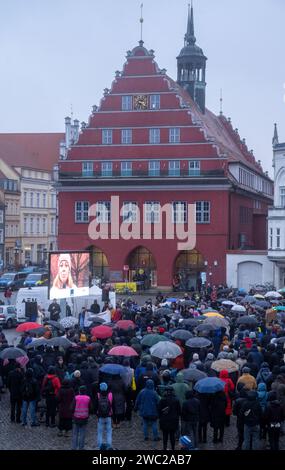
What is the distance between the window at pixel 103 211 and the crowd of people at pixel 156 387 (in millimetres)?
30821

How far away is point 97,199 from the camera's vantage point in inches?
2019

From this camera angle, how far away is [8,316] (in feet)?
101

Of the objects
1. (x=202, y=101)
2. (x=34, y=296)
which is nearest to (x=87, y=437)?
(x=34, y=296)

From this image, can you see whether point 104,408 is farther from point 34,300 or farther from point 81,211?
point 81,211

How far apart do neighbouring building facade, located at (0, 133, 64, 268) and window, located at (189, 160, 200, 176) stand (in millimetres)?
25581

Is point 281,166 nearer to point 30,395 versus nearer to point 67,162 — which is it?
point 67,162

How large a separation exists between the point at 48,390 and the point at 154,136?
36.1m

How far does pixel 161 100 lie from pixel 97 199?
733 centimetres

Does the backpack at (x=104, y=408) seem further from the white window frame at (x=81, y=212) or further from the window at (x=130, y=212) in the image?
the white window frame at (x=81, y=212)

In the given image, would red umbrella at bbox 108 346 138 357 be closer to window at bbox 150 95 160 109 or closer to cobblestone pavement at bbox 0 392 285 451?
cobblestone pavement at bbox 0 392 285 451

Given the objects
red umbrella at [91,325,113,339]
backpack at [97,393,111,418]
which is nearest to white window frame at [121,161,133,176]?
red umbrella at [91,325,113,339]

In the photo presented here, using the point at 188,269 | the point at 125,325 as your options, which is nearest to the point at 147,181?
the point at 188,269

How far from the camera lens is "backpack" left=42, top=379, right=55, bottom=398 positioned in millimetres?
14906
